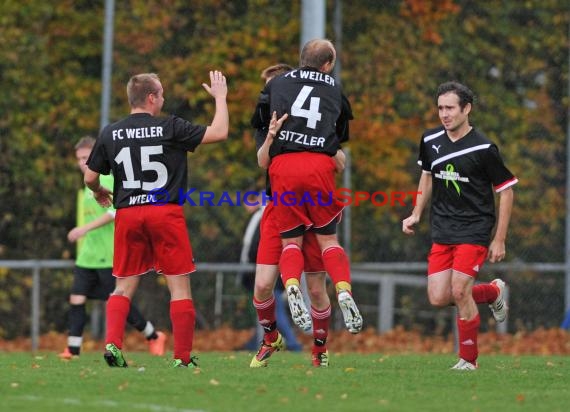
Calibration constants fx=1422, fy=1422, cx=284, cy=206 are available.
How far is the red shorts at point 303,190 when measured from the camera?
9.40m

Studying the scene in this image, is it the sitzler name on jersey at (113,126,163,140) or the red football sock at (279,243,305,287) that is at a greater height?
the sitzler name on jersey at (113,126,163,140)

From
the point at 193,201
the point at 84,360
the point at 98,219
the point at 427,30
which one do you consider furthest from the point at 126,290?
the point at 427,30

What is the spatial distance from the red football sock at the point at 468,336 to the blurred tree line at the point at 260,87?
24.0 feet

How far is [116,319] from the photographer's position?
9727mm

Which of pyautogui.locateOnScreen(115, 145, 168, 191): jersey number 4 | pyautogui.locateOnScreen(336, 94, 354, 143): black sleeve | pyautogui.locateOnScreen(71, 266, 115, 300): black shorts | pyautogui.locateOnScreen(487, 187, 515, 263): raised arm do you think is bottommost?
pyautogui.locateOnScreen(71, 266, 115, 300): black shorts

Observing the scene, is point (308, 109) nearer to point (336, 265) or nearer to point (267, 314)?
point (336, 265)

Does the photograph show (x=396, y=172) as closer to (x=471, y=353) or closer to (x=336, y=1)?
(x=336, y=1)

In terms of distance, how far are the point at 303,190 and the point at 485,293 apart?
6.43ft

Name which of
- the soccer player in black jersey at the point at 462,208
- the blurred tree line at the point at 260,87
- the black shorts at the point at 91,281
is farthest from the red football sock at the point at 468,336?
the blurred tree line at the point at 260,87

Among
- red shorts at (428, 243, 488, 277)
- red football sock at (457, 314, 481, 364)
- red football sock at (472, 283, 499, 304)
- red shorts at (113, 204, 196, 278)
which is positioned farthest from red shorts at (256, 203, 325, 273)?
red football sock at (472, 283, 499, 304)

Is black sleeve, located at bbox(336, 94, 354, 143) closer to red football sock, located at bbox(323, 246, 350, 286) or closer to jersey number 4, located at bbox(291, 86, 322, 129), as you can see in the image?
jersey number 4, located at bbox(291, 86, 322, 129)

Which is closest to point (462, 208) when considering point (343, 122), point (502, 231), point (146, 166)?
point (502, 231)

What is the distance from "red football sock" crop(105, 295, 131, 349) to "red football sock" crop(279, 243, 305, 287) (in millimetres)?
1149

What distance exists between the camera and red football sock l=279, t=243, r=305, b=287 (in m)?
9.34
